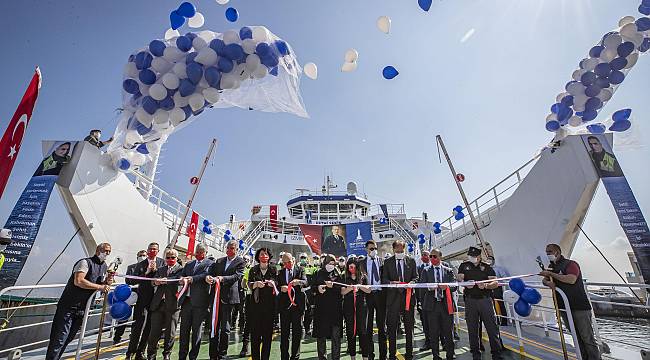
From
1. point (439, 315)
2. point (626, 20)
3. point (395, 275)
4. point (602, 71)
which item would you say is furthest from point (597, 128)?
point (395, 275)

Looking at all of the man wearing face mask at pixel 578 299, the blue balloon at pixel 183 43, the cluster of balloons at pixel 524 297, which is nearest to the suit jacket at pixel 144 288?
the blue balloon at pixel 183 43

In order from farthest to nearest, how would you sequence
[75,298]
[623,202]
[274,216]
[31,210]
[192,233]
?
[274,216] < [192,233] < [623,202] < [31,210] < [75,298]

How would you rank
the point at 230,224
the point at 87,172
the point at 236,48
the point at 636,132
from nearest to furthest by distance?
the point at 236,48 → the point at 87,172 → the point at 636,132 → the point at 230,224

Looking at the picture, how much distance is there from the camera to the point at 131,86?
584cm

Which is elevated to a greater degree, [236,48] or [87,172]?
[236,48]

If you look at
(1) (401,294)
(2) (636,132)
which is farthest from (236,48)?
(2) (636,132)

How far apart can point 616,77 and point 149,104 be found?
364 inches

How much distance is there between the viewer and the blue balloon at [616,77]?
6.66 m

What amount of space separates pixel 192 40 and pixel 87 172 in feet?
10.7

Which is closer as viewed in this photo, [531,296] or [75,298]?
[75,298]

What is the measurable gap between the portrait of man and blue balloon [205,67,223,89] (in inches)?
297

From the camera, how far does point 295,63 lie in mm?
6379

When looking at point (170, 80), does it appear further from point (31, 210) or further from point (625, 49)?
point (625, 49)

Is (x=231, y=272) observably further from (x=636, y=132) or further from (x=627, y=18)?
(x=627, y=18)
